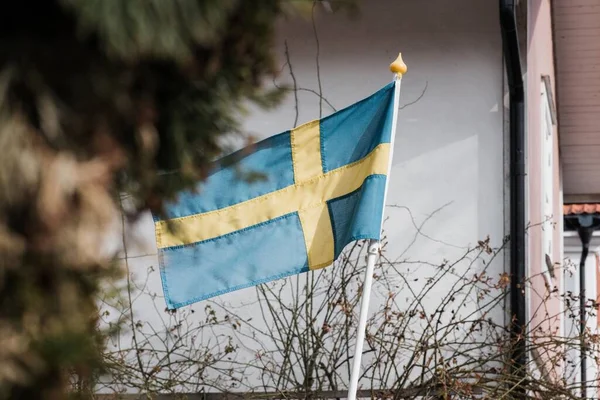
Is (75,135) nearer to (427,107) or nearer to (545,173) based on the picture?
(427,107)

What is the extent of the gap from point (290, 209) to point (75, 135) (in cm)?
364

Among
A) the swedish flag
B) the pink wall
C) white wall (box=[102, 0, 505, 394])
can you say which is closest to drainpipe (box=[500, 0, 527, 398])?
white wall (box=[102, 0, 505, 394])

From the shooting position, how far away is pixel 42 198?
1850 millimetres

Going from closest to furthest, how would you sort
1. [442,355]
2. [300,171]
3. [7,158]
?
[7,158] → [300,171] → [442,355]

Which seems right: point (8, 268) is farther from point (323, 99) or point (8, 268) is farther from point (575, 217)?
point (575, 217)

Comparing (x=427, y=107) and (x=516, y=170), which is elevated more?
(x=427, y=107)

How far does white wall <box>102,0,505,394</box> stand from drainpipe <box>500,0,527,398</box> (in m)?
0.11

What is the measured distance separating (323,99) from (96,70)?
5.70 meters

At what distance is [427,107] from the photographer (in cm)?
751

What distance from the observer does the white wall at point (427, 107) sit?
730 cm

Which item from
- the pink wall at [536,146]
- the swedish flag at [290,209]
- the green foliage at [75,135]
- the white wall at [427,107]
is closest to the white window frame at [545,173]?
the pink wall at [536,146]

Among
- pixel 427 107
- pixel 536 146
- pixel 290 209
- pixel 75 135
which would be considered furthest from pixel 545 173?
pixel 75 135

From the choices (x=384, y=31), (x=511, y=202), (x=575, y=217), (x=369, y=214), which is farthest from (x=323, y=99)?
(x=575, y=217)

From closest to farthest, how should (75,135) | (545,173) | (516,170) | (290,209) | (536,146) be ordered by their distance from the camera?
(75,135) → (290,209) → (516,170) → (536,146) → (545,173)
